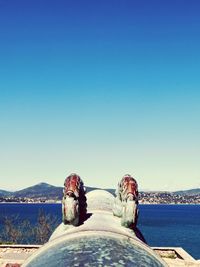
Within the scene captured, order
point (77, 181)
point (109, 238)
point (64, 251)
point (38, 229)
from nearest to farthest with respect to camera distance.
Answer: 1. point (64, 251)
2. point (109, 238)
3. point (77, 181)
4. point (38, 229)

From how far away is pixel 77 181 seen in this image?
17.5 feet

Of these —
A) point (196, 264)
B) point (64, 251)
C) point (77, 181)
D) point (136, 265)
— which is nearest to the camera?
point (136, 265)

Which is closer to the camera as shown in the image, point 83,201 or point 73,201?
point 73,201

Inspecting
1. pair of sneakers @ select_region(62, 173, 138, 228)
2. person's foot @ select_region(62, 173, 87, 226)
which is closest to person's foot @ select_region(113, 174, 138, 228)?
pair of sneakers @ select_region(62, 173, 138, 228)

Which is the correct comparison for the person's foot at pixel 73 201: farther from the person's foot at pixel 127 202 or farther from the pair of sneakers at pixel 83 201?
the person's foot at pixel 127 202

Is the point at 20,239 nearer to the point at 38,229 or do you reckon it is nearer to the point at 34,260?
the point at 38,229

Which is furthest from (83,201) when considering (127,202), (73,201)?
(127,202)

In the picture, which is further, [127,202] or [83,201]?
[83,201]

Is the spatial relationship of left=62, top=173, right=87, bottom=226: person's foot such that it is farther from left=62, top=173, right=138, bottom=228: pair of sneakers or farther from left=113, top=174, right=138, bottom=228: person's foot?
left=113, top=174, right=138, bottom=228: person's foot

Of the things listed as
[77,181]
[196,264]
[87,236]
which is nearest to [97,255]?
[87,236]

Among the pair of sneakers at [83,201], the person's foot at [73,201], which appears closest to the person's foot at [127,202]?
the pair of sneakers at [83,201]

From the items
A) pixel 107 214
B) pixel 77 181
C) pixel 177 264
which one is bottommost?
pixel 177 264

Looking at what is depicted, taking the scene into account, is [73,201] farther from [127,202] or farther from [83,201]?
[127,202]

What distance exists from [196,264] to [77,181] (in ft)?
43.2
